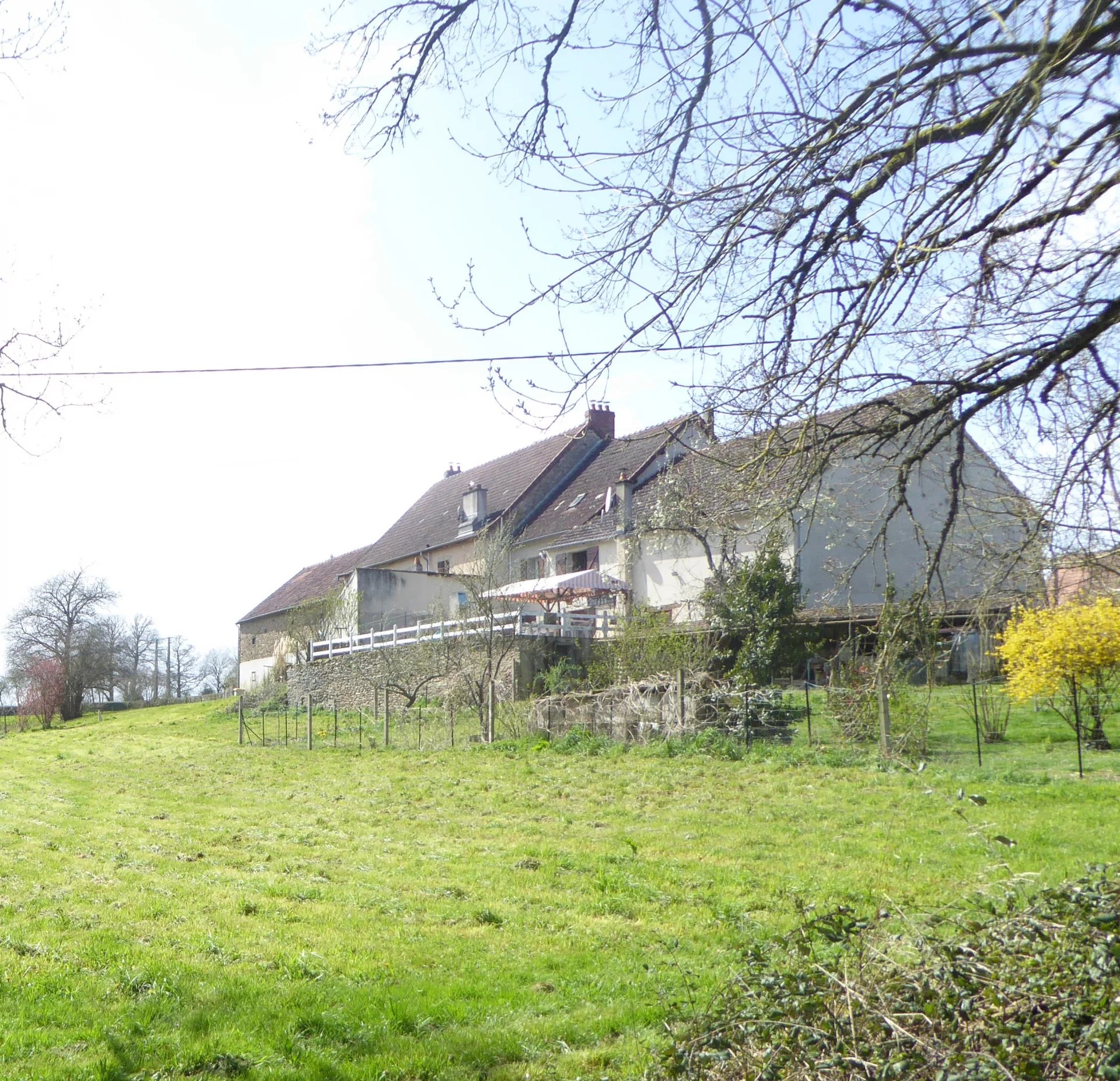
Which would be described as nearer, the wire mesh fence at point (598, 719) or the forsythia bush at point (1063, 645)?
the forsythia bush at point (1063, 645)

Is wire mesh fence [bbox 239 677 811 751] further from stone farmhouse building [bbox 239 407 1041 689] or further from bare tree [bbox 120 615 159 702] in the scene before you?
bare tree [bbox 120 615 159 702]

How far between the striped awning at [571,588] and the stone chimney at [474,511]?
8.67m

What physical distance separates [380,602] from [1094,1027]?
33679mm

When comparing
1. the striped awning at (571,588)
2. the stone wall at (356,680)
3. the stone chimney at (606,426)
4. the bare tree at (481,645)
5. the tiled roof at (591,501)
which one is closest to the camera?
the bare tree at (481,645)

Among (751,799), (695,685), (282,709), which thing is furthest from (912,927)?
(282,709)

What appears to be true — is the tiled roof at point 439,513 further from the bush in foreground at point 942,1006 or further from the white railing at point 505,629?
the bush in foreground at point 942,1006

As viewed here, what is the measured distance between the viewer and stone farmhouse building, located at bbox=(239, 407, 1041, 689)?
6059 millimetres

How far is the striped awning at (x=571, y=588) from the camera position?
91.2ft

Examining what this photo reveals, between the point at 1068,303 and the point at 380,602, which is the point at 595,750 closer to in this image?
the point at 1068,303

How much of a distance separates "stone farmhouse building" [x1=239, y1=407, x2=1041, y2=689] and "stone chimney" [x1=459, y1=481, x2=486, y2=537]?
60mm

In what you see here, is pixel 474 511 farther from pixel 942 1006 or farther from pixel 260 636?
pixel 942 1006

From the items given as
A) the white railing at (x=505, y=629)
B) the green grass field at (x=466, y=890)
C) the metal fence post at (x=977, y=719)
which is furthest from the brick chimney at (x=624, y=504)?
the metal fence post at (x=977, y=719)

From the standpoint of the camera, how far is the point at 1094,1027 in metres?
2.69

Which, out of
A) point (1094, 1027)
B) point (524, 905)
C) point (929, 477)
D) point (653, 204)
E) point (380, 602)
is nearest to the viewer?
point (1094, 1027)
